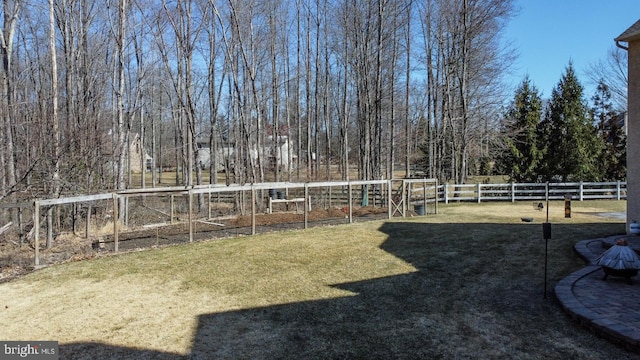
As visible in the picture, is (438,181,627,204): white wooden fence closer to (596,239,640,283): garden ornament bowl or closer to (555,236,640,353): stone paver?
(555,236,640,353): stone paver

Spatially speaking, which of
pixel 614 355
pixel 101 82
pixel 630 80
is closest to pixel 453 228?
pixel 630 80

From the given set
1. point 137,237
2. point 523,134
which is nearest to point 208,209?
point 137,237

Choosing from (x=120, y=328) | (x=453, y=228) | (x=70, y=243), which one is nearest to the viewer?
(x=120, y=328)

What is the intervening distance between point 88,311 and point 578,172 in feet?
75.6

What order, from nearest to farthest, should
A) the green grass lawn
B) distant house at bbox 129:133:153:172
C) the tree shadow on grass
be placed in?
the tree shadow on grass < the green grass lawn < distant house at bbox 129:133:153:172

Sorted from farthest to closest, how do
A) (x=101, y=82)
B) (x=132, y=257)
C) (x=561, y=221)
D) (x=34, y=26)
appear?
1. (x=34, y=26)
2. (x=101, y=82)
3. (x=561, y=221)
4. (x=132, y=257)

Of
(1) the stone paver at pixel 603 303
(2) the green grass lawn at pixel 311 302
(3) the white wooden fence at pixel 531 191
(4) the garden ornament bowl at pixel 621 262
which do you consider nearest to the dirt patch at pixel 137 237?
(2) the green grass lawn at pixel 311 302

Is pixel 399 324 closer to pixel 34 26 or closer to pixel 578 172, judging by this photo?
pixel 34 26

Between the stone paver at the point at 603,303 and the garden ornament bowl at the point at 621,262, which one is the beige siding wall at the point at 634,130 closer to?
the stone paver at the point at 603,303

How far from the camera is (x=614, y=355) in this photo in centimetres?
357

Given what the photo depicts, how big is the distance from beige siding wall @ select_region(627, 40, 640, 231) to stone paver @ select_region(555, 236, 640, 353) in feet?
10.8

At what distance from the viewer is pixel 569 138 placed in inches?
829

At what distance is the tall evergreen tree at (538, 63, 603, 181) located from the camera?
68.8 feet

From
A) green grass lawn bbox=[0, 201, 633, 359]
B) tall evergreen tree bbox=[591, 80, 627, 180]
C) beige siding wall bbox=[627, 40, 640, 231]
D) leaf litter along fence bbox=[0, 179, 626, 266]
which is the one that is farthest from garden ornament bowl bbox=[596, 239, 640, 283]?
tall evergreen tree bbox=[591, 80, 627, 180]
